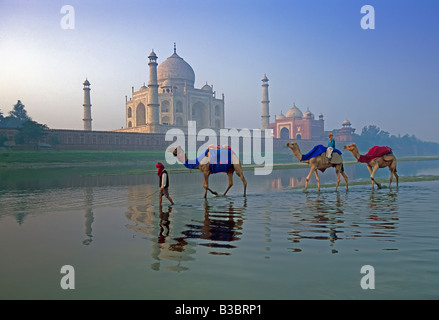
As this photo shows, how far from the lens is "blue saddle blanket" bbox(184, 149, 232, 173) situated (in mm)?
9625

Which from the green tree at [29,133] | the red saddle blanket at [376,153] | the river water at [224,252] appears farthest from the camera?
the green tree at [29,133]

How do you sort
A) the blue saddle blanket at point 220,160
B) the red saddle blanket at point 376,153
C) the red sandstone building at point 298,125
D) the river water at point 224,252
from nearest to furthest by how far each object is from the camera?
1. the river water at point 224,252
2. the blue saddle blanket at point 220,160
3. the red saddle blanket at point 376,153
4. the red sandstone building at point 298,125

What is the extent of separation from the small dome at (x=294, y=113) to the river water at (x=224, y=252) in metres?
72.5

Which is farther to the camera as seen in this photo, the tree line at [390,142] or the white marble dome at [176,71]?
the tree line at [390,142]

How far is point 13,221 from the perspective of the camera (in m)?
6.41

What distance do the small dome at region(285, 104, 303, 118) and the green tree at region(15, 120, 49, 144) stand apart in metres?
52.5

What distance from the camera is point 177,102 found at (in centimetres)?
6128

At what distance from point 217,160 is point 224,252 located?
5.61 m

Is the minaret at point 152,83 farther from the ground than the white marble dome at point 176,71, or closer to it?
closer to it

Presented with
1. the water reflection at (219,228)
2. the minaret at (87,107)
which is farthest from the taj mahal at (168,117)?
the water reflection at (219,228)

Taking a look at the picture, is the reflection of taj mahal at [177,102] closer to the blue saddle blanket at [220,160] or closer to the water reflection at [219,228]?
the blue saddle blanket at [220,160]

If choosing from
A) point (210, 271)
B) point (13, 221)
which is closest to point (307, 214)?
point (210, 271)

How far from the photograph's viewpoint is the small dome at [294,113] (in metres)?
78.3
